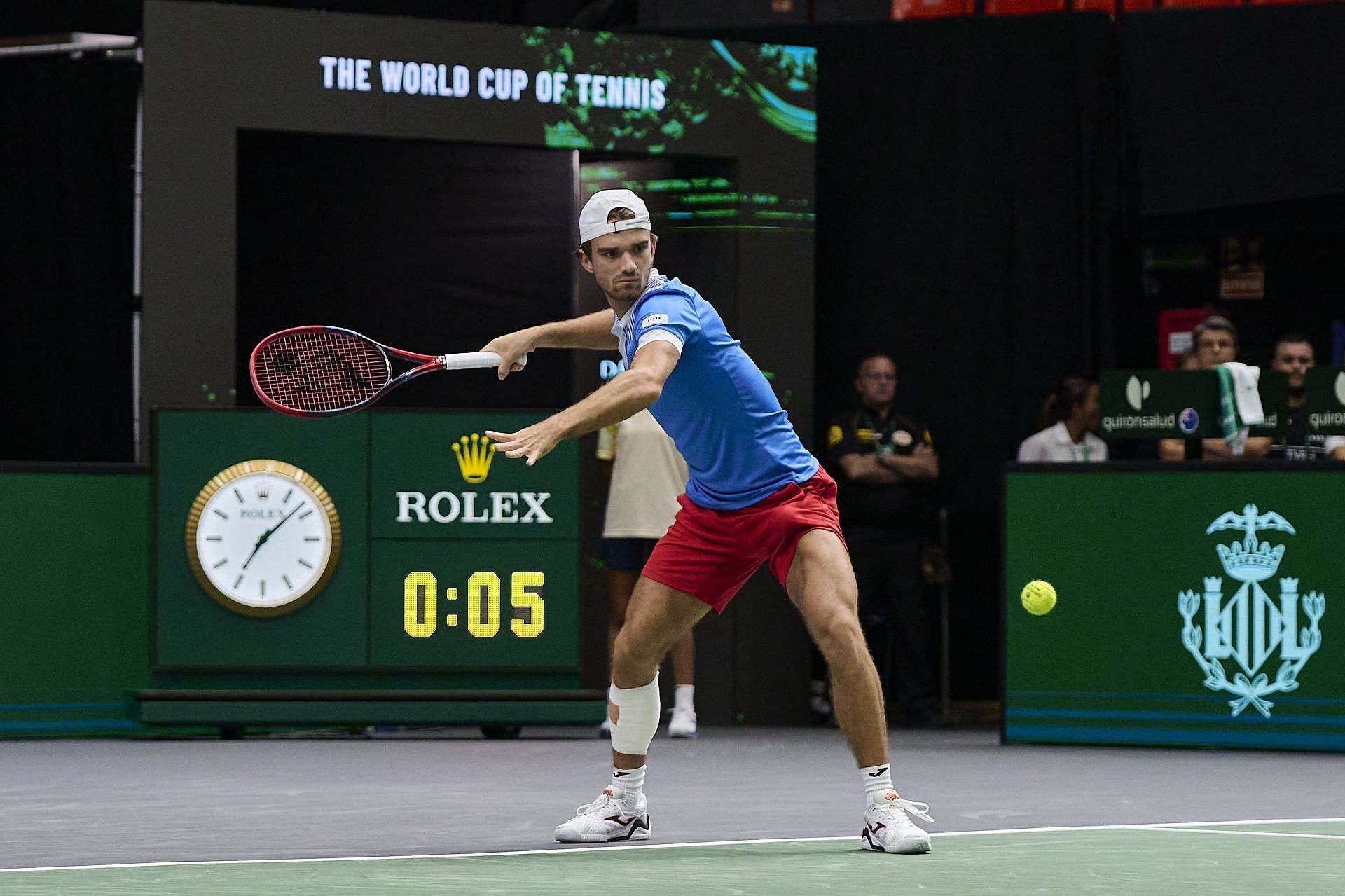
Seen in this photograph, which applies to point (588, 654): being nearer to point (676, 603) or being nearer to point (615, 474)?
point (615, 474)

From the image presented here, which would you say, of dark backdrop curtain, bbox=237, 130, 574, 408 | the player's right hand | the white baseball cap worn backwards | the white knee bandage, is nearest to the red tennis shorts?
the white knee bandage

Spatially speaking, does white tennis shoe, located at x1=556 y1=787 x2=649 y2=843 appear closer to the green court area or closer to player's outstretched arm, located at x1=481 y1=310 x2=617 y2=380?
the green court area

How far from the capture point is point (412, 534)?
951cm

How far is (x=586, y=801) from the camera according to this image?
6887 millimetres

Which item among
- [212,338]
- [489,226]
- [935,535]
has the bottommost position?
[935,535]

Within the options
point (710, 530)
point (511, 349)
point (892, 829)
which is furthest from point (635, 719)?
point (511, 349)

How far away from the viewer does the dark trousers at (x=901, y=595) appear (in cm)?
1076

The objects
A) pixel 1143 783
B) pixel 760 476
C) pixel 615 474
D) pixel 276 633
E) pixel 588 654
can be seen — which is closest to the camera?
pixel 760 476

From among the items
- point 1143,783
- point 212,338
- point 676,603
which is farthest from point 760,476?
point 212,338

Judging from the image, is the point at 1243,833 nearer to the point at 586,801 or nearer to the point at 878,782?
the point at 878,782

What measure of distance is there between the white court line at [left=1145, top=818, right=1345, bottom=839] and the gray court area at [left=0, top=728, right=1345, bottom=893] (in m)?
0.02

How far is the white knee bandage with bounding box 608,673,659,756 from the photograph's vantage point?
5703 mm

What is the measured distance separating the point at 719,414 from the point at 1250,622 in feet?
13.9

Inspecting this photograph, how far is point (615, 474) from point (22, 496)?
9.01 feet
